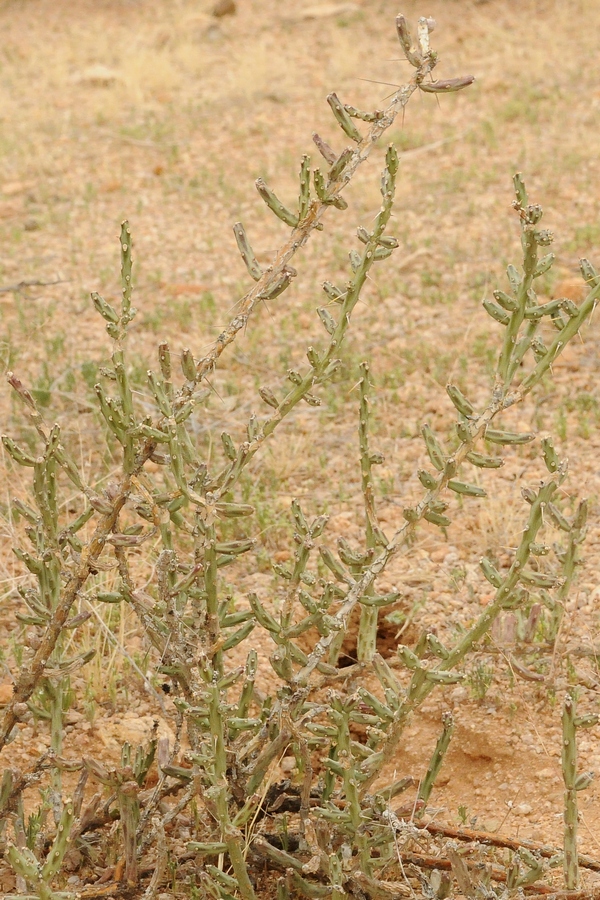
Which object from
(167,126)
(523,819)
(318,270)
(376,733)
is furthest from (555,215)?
(376,733)

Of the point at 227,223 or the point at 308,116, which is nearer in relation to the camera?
the point at 227,223

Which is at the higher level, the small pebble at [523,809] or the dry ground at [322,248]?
the dry ground at [322,248]

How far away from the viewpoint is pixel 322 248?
6.27 meters

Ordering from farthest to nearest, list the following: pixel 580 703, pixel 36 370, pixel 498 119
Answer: pixel 498 119
pixel 36 370
pixel 580 703

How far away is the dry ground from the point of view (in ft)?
9.95

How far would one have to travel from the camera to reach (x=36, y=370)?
16.4ft

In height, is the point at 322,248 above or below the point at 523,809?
above

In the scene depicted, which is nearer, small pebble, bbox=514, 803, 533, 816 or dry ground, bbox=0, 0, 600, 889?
small pebble, bbox=514, 803, 533, 816

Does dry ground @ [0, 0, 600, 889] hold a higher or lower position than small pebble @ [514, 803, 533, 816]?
higher

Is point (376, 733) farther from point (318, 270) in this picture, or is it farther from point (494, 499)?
point (318, 270)

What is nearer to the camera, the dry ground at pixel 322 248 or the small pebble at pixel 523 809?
the small pebble at pixel 523 809

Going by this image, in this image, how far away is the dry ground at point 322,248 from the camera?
9.95ft

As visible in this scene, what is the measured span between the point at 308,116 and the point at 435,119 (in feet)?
3.30

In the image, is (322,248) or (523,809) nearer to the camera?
(523,809)
